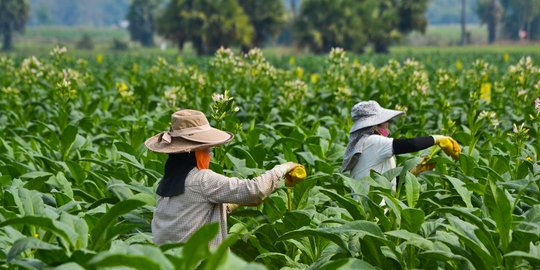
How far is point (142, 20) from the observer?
116438 mm

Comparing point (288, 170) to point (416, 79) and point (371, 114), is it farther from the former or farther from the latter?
point (416, 79)

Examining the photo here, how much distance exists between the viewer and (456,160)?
6926mm

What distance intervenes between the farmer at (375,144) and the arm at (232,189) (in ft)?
5.51

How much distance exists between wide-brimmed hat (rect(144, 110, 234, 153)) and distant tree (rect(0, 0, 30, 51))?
9216cm

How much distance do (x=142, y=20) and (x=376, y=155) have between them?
11199cm

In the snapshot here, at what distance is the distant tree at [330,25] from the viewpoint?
6488cm

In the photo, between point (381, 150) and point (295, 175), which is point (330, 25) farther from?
point (295, 175)

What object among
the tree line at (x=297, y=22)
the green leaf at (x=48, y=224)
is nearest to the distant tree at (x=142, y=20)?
the tree line at (x=297, y=22)

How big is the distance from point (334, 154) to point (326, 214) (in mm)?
2014

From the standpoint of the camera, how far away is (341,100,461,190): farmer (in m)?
6.25

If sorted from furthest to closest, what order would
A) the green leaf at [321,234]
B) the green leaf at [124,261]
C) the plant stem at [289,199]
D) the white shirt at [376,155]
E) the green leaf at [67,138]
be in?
the green leaf at [67,138], the white shirt at [376,155], the plant stem at [289,199], the green leaf at [321,234], the green leaf at [124,261]

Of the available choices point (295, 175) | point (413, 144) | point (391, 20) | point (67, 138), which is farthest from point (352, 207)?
point (391, 20)

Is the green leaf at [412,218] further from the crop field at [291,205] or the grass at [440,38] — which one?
the grass at [440,38]

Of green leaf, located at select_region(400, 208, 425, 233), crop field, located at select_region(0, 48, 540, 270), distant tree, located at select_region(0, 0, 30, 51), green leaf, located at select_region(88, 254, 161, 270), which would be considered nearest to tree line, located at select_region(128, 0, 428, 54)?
distant tree, located at select_region(0, 0, 30, 51)
